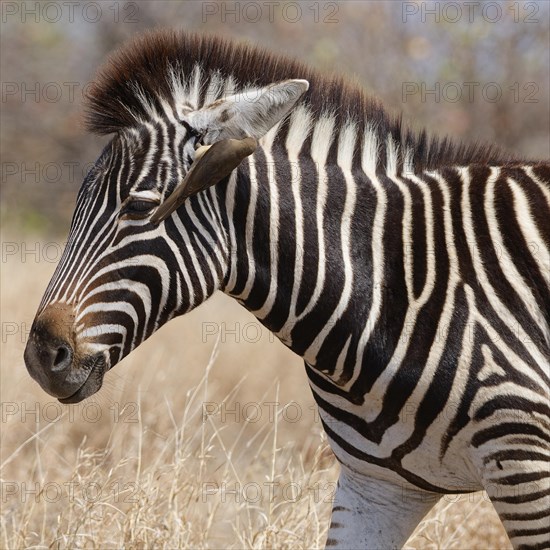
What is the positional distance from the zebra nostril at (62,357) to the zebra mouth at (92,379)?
80 millimetres

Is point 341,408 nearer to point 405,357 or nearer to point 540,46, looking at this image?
point 405,357

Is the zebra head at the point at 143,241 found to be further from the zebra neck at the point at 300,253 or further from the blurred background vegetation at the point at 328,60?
the blurred background vegetation at the point at 328,60

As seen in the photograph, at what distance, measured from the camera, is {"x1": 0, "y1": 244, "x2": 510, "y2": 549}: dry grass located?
444cm

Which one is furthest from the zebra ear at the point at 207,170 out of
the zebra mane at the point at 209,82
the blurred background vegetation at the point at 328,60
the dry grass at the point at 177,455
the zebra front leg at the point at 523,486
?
the blurred background vegetation at the point at 328,60

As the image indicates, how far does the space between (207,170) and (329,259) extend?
1.85ft

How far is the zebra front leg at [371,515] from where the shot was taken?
380cm

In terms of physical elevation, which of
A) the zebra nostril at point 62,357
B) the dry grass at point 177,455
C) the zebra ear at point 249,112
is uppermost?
the zebra ear at point 249,112

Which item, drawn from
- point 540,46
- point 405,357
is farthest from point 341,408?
point 540,46

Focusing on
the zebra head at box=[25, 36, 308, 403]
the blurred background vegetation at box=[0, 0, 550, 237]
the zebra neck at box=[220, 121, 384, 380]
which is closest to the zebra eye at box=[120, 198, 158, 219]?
the zebra head at box=[25, 36, 308, 403]

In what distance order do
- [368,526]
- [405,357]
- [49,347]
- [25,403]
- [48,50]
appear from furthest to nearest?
[48,50] < [25,403] < [368,526] < [405,357] < [49,347]

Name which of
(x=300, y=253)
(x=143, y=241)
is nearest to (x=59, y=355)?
(x=143, y=241)

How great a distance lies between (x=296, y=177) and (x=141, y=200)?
61 centimetres

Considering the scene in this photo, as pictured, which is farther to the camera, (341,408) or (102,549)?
(102,549)

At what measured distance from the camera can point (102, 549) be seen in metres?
4.38
